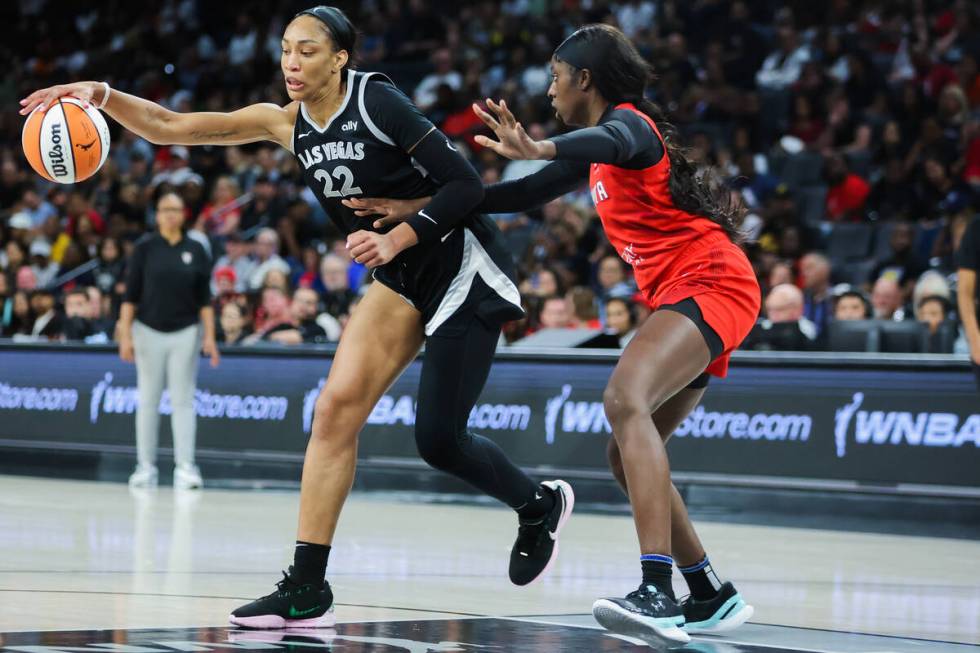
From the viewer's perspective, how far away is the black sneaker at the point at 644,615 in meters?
4.63

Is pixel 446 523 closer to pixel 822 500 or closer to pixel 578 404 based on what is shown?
pixel 578 404

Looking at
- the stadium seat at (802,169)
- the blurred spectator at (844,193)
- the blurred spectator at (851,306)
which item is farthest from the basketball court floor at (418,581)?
the stadium seat at (802,169)

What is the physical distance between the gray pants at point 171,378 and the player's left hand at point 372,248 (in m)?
7.09

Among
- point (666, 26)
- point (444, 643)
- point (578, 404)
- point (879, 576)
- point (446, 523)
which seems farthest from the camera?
point (666, 26)

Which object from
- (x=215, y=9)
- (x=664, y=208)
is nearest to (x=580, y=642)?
(x=664, y=208)

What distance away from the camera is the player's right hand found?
17.6ft

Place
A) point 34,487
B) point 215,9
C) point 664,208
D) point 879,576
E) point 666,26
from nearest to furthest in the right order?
point 664,208
point 879,576
point 34,487
point 666,26
point 215,9

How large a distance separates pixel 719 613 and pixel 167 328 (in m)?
7.31

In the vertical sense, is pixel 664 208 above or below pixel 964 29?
below

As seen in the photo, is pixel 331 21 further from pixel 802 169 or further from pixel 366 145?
pixel 802 169

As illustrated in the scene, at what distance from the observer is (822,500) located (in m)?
9.86

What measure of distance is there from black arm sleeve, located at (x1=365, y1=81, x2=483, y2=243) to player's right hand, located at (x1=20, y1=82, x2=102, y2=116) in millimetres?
1121

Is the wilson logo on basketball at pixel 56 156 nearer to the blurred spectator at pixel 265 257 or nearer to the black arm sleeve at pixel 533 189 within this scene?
the black arm sleeve at pixel 533 189

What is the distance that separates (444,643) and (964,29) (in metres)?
13.2
